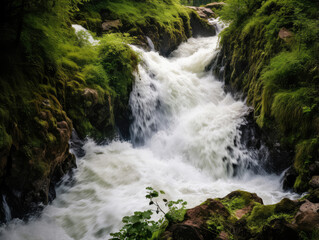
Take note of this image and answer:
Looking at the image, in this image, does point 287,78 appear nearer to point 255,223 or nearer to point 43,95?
point 255,223

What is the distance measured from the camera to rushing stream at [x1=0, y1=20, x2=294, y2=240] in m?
3.95

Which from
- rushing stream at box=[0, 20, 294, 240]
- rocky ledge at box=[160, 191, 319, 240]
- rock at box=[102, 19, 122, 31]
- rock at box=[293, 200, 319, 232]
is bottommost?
rushing stream at box=[0, 20, 294, 240]

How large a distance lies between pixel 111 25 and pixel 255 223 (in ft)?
33.7

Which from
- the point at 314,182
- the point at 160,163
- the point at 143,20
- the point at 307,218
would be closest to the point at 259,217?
the point at 307,218

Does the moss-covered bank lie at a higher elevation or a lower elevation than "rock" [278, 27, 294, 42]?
higher

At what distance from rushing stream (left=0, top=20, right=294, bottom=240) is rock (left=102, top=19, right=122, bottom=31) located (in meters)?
2.21

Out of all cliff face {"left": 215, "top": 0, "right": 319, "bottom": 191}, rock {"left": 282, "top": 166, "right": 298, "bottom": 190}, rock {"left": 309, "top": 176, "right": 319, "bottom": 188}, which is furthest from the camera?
rock {"left": 282, "top": 166, "right": 298, "bottom": 190}

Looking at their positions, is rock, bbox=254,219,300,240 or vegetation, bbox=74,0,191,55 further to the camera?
vegetation, bbox=74,0,191,55

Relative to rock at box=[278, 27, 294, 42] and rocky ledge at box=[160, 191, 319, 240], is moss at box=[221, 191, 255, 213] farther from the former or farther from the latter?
rock at box=[278, 27, 294, 42]

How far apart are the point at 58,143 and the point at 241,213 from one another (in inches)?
128

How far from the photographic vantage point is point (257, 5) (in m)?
8.46

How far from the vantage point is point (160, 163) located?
624 cm

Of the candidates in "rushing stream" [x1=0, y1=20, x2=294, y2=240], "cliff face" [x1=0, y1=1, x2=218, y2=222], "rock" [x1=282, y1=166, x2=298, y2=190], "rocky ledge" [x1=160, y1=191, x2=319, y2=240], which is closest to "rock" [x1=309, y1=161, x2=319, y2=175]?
"rock" [x1=282, y1=166, x2=298, y2=190]

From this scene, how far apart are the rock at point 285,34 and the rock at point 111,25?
6.97 meters
